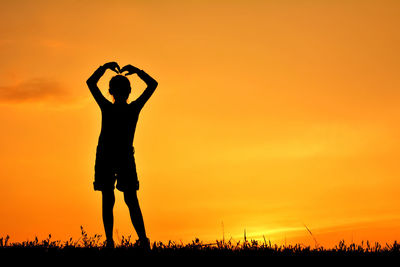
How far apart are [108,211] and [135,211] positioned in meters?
0.47

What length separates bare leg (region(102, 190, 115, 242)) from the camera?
9.88 meters

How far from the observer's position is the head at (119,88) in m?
9.95

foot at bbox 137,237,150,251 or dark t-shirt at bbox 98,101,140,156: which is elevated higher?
dark t-shirt at bbox 98,101,140,156

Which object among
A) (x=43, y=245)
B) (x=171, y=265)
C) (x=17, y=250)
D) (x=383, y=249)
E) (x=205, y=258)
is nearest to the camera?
(x=171, y=265)

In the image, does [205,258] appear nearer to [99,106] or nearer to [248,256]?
[248,256]

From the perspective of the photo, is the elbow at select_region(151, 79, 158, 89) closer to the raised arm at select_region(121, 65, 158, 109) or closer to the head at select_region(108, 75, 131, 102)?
the raised arm at select_region(121, 65, 158, 109)

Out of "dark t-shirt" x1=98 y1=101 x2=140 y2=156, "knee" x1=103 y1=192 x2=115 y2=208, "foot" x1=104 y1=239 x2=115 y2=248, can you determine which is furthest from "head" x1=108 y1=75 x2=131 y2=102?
"foot" x1=104 y1=239 x2=115 y2=248

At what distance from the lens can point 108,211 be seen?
9.89 m

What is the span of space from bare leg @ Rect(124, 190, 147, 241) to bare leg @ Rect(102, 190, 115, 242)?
267 millimetres

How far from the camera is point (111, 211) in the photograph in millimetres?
9930

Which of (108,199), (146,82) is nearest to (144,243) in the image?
(108,199)

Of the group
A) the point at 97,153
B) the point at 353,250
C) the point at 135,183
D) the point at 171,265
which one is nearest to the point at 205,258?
the point at 171,265

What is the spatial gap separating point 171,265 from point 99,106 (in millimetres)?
3021

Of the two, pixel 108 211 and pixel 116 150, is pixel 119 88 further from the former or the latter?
pixel 108 211
